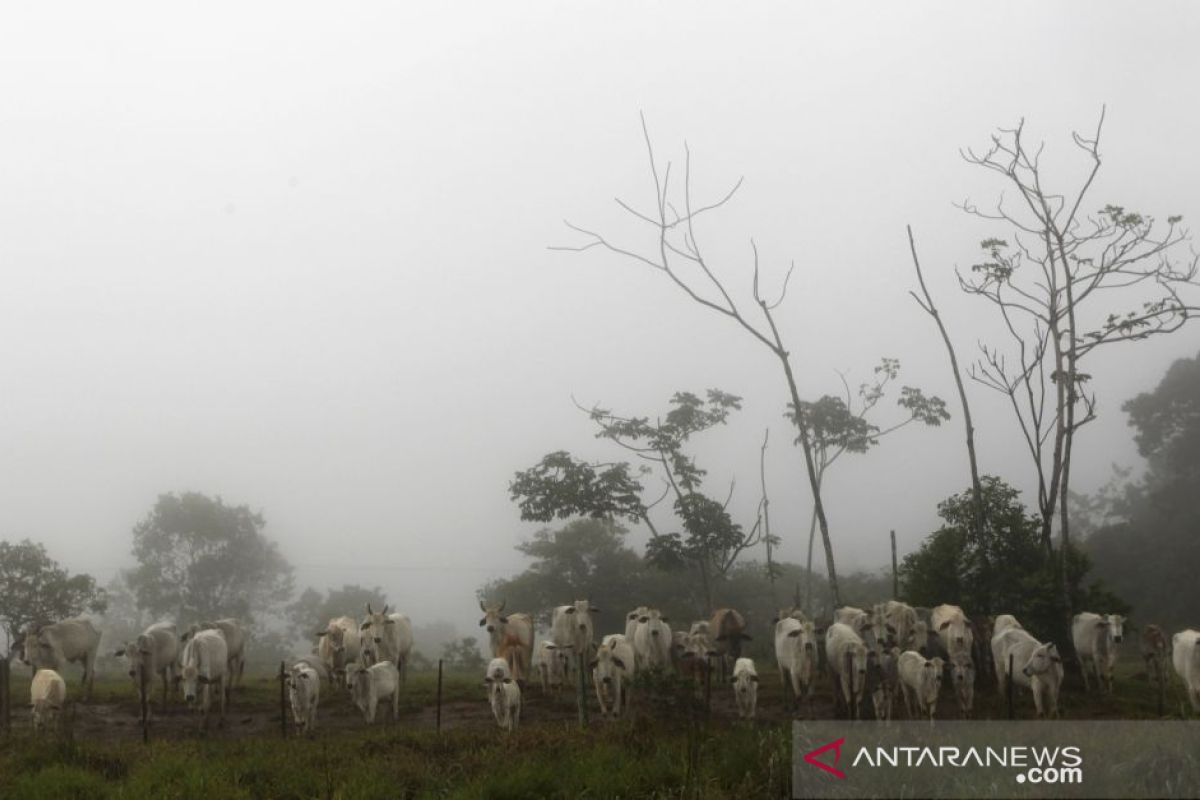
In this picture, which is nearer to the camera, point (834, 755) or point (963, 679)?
point (834, 755)

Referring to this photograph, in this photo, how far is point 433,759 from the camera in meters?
13.1

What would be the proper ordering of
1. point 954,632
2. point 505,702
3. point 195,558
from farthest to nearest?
point 195,558 < point 954,632 < point 505,702

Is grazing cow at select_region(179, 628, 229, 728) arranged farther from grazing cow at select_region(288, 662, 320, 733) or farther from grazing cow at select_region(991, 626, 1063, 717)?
grazing cow at select_region(991, 626, 1063, 717)

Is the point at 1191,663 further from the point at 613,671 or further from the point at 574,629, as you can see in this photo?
the point at 574,629

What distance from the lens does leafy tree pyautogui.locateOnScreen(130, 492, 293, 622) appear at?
64.1 m

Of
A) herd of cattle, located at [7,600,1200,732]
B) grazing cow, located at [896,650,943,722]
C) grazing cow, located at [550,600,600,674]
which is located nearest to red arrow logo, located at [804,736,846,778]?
herd of cattle, located at [7,600,1200,732]

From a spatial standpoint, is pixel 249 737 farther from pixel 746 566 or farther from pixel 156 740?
pixel 746 566

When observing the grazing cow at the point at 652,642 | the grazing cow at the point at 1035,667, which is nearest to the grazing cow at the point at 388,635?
the grazing cow at the point at 652,642

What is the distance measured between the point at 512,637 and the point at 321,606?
64249 millimetres

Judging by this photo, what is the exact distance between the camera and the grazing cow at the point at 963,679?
672 inches

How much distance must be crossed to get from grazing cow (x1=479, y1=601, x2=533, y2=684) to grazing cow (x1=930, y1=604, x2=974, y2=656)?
9.61 m

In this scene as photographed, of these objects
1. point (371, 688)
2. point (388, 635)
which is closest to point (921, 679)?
point (371, 688)

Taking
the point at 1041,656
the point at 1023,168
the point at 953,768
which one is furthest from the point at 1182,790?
the point at 1023,168

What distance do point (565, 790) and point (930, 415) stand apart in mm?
34190
